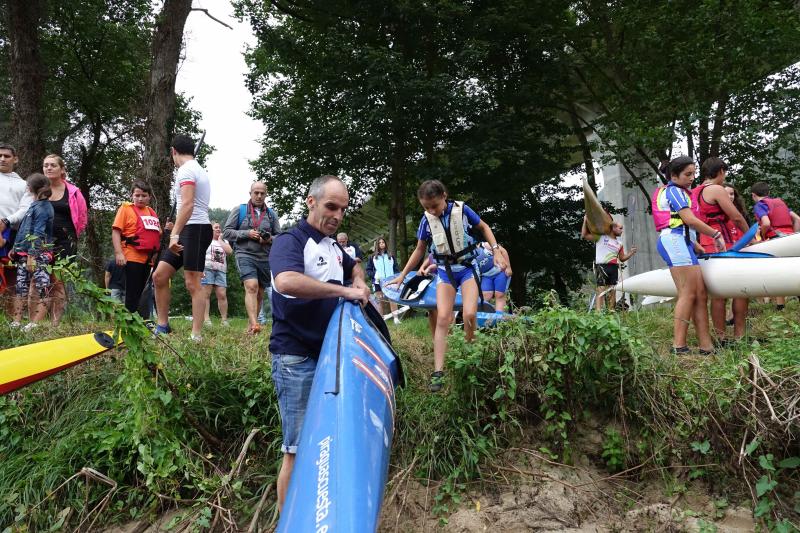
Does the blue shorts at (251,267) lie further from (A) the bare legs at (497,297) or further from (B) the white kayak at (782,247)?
(B) the white kayak at (782,247)

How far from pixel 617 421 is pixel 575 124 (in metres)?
15.9

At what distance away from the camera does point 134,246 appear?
635 centimetres

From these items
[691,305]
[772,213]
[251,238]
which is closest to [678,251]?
[691,305]

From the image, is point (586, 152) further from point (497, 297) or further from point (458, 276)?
point (458, 276)

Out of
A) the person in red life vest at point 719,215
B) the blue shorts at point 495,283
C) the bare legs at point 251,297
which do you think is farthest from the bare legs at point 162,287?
the person in red life vest at point 719,215

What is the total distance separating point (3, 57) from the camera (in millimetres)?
17469

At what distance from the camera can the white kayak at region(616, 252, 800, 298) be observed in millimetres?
5359

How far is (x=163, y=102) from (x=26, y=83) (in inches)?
121

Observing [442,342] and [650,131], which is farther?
[650,131]

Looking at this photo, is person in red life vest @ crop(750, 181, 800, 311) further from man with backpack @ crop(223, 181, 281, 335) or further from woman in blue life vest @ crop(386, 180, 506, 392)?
man with backpack @ crop(223, 181, 281, 335)

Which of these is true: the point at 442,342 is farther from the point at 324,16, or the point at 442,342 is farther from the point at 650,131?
the point at 324,16

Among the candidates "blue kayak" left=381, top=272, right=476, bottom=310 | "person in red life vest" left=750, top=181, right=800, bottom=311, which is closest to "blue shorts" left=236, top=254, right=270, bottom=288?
"blue kayak" left=381, top=272, right=476, bottom=310

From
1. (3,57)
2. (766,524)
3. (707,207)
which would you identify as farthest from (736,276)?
(3,57)

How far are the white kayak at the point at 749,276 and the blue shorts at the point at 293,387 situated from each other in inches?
163
